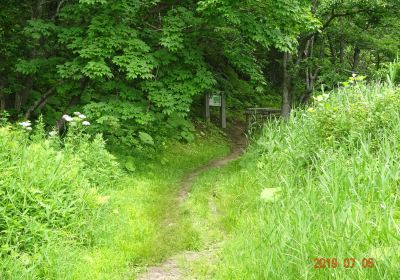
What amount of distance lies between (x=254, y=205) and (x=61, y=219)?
2753mm

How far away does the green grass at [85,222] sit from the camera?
171 inches

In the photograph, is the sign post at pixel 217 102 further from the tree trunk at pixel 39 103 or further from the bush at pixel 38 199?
the bush at pixel 38 199

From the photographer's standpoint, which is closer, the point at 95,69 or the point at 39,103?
the point at 95,69

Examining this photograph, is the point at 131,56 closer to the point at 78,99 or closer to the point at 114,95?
the point at 114,95

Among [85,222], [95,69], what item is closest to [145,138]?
[95,69]

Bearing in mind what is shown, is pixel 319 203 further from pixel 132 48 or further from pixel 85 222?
pixel 132 48

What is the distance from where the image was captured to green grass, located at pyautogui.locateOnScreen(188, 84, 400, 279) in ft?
10.6

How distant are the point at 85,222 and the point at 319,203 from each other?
301 cm

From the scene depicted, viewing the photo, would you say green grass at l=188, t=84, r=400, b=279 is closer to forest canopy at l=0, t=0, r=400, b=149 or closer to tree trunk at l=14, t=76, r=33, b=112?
forest canopy at l=0, t=0, r=400, b=149

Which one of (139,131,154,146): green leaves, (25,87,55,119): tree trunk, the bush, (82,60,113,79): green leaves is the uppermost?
(82,60,113,79): green leaves

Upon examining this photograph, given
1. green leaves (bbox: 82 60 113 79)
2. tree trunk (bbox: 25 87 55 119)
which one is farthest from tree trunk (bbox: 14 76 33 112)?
green leaves (bbox: 82 60 113 79)

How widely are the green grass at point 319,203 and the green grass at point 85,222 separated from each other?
0.62 meters

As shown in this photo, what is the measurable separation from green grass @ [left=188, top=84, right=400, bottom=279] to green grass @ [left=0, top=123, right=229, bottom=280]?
0.62 meters

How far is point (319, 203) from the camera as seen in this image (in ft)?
13.3
